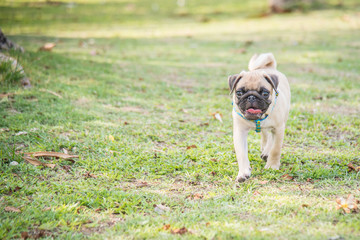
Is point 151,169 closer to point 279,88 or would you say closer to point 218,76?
point 279,88

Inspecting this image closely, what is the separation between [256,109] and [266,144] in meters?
1.14

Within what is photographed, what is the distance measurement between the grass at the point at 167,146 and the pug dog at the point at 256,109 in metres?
0.24

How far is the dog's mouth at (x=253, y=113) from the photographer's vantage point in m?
3.98

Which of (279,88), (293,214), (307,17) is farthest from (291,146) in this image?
(307,17)

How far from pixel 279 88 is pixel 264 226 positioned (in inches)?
81.3

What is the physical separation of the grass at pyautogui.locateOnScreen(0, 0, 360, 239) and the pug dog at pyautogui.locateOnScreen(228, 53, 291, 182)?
0.79 feet

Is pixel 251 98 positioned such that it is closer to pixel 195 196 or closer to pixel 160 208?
pixel 195 196

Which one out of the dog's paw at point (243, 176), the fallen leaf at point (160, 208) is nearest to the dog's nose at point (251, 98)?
the dog's paw at point (243, 176)

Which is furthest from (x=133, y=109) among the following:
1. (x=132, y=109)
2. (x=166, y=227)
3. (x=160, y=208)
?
(x=166, y=227)

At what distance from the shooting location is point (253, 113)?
3.99m

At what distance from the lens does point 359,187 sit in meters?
3.98

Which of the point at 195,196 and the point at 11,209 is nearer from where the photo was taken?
the point at 11,209

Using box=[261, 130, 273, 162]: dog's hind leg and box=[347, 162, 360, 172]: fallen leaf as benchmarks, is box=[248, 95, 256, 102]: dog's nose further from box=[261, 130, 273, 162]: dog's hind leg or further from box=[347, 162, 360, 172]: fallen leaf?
box=[347, 162, 360, 172]: fallen leaf

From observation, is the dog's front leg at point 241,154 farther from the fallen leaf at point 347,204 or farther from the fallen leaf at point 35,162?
Answer: the fallen leaf at point 35,162
